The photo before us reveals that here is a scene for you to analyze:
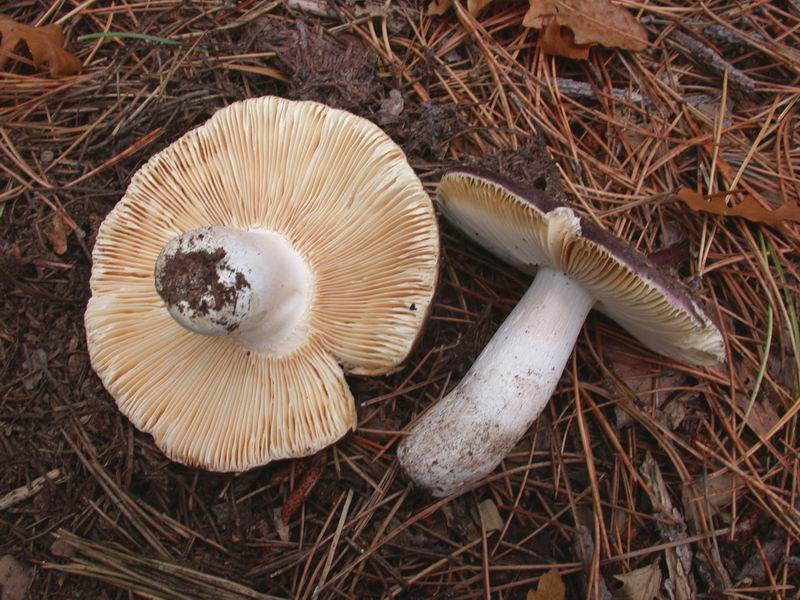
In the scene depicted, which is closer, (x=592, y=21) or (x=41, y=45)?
(x=592, y=21)

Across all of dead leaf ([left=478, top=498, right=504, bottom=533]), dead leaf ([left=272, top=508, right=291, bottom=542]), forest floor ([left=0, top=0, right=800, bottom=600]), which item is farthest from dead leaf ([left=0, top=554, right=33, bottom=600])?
dead leaf ([left=478, top=498, right=504, bottom=533])

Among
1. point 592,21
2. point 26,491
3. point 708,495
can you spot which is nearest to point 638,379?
point 708,495

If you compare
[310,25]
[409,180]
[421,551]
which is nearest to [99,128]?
[310,25]

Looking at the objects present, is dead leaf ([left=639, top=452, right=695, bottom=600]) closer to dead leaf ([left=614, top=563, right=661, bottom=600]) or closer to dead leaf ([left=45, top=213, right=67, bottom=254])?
dead leaf ([left=614, top=563, right=661, bottom=600])

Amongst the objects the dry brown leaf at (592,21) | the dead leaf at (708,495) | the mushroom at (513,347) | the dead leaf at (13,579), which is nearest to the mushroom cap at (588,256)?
the mushroom at (513,347)

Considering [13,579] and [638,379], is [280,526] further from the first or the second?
[638,379]

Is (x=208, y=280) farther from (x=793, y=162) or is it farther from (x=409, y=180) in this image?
(x=793, y=162)
